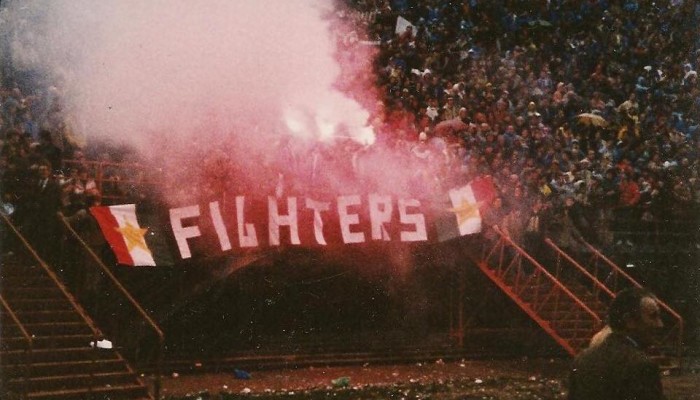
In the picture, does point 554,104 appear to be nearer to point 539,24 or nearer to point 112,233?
point 539,24

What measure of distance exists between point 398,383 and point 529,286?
3.70 meters

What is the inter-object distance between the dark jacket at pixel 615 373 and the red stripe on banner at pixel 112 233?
8.50 m

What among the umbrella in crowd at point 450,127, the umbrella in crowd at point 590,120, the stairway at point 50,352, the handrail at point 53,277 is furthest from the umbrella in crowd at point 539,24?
the stairway at point 50,352

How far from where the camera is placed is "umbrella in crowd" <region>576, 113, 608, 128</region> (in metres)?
18.9

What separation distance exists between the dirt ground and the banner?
220cm

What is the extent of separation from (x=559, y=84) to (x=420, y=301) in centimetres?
807

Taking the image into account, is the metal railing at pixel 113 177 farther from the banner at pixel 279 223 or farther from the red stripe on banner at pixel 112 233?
the banner at pixel 279 223

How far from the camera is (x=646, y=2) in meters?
23.6

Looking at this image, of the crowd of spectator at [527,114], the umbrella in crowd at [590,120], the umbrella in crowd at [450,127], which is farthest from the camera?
the umbrella in crowd at [590,120]

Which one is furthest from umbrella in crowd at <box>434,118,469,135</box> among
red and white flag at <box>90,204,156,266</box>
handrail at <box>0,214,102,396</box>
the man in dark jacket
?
the man in dark jacket

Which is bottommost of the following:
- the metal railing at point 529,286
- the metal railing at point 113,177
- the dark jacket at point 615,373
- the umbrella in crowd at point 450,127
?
the dark jacket at point 615,373

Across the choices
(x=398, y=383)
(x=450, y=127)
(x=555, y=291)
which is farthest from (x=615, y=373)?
(x=450, y=127)

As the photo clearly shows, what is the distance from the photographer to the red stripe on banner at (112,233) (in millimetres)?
11266

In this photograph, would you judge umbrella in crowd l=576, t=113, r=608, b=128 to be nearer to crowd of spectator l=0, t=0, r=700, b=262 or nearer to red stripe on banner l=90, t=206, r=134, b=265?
crowd of spectator l=0, t=0, r=700, b=262
